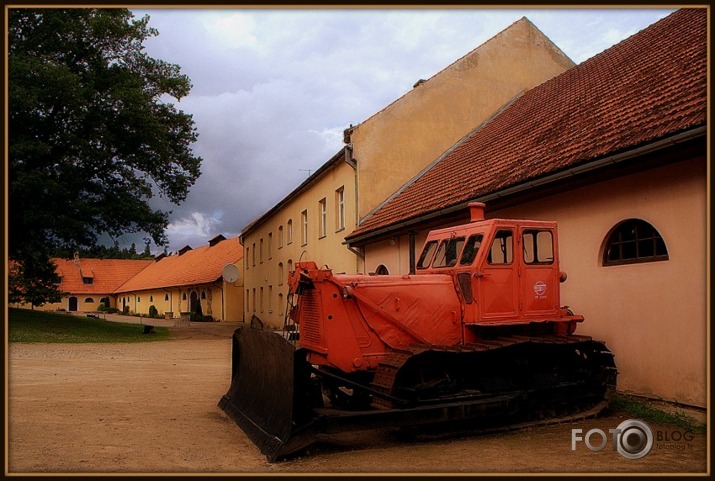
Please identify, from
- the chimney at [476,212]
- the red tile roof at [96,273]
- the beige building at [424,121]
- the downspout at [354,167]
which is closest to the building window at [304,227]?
the beige building at [424,121]

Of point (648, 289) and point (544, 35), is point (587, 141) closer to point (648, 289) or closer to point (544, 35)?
point (648, 289)

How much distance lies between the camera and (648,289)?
8492mm

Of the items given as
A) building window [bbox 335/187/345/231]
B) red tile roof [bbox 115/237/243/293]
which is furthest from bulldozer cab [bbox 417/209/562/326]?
red tile roof [bbox 115/237/243/293]

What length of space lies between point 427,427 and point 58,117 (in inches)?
819

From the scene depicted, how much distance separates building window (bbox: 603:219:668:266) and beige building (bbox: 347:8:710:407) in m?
0.02

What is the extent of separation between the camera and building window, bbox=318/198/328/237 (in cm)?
2267

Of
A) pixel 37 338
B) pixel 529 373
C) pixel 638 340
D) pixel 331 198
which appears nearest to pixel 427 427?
pixel 529 373

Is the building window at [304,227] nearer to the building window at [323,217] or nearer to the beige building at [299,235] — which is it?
the beige building at [299,235]

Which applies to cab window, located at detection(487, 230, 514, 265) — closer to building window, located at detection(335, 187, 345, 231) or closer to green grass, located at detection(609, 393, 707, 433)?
green grass, located at detection(609, 393, 707, 433)

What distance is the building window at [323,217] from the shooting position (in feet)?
74.4

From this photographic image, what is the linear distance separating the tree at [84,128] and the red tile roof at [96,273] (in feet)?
140

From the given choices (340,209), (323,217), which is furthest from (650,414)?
(323,217)

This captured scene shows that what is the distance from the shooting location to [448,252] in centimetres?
845

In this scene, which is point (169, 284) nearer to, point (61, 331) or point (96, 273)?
point (96, 273)
